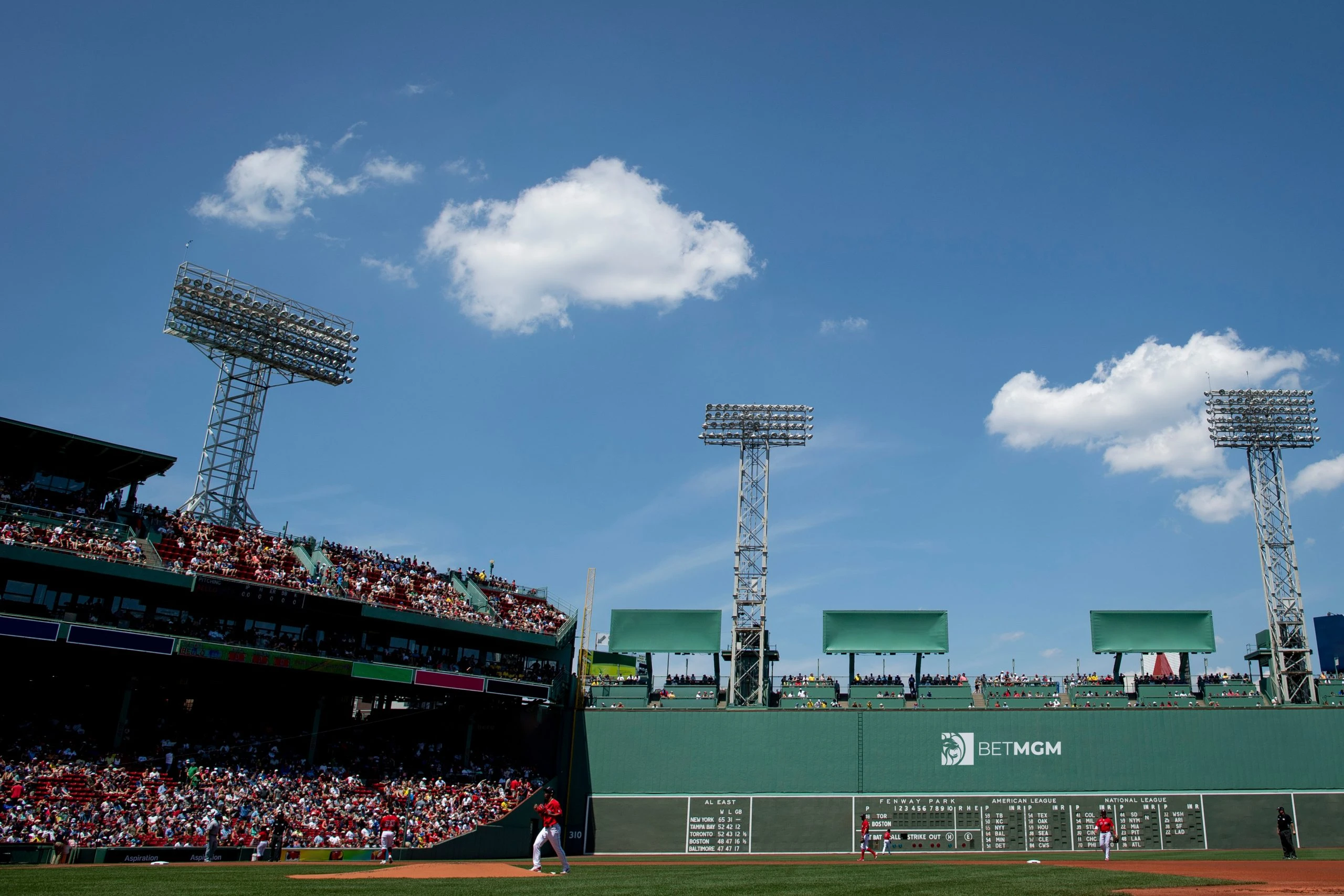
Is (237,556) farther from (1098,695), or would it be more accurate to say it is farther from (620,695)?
(1098,695)

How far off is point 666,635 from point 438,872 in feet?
80.5

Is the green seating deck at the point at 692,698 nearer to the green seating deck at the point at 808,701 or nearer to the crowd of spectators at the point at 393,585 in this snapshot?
the green seating deck at the point at 808,701

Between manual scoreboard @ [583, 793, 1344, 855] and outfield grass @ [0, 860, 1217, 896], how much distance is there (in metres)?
16.7

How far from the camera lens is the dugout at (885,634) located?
47.1 meters

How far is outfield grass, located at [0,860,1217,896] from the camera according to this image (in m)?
15.9

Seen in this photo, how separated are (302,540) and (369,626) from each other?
5380mm

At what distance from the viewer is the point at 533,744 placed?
44.9 metres

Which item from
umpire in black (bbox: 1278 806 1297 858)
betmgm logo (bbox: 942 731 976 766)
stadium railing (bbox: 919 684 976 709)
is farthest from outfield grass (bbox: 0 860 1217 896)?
stadium railing (bbox: 919 684 976 709)

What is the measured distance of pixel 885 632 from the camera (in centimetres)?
4753

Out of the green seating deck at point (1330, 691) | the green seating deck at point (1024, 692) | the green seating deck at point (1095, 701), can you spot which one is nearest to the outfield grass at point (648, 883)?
the green seating deck at point (1024, 692)

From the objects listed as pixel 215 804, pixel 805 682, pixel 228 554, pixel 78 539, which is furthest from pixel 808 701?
pixel 78 539

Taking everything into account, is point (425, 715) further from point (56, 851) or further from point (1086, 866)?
point (1086, 866)

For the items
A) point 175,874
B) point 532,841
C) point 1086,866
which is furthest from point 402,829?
point 1086,866

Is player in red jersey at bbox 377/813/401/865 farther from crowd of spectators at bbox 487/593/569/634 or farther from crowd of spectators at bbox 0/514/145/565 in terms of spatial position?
crowd of spectators at bbox 0/514/145/565
